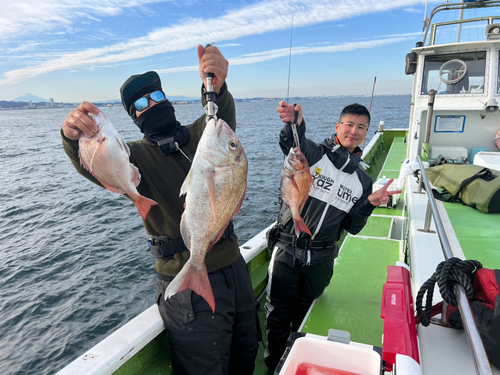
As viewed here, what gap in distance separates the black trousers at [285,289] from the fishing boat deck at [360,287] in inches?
10.3

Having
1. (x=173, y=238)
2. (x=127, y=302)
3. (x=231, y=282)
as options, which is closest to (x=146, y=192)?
(x=173, y=238)

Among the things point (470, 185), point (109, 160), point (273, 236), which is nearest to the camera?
point (109, 160)

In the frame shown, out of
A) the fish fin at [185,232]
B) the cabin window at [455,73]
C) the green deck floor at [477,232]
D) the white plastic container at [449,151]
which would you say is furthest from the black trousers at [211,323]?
the cabin window at [455,73]

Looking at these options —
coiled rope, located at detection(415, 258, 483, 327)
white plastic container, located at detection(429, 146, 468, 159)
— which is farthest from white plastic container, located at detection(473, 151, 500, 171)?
coiled rope, located at detection(415, 258, 483, 327)

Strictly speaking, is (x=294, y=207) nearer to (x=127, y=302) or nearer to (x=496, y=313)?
(x=496, y=313)

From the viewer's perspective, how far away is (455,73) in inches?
269

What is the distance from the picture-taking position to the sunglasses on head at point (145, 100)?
207cm

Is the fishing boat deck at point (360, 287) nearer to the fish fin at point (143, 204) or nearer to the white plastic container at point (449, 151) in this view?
the white plastic container at point (449, 151)

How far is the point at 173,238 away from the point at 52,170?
64.7ft

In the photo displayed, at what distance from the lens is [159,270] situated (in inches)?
89.2

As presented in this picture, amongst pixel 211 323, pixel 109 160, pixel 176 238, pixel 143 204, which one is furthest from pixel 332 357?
pixel 109 160

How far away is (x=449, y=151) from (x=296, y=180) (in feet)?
20.3

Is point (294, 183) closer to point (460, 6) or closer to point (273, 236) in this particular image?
point (273, 236)

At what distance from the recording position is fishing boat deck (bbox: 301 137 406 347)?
325 centimetres
